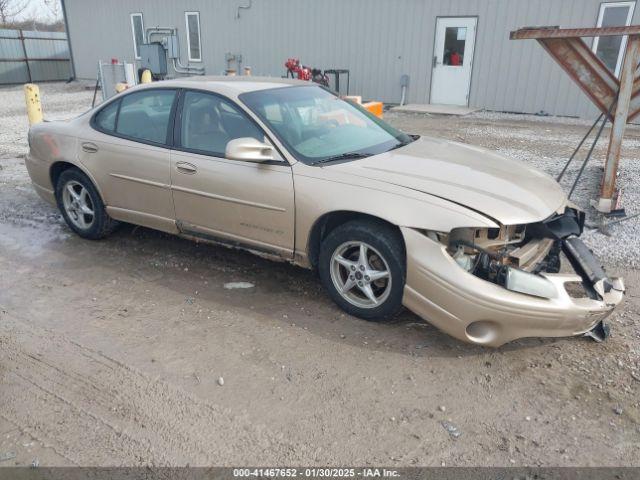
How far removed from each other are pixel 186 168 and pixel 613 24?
12718 millimetres

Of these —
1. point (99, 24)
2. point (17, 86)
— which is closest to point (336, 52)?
point (99, 24)

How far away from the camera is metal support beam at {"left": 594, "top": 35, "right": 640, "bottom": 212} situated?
5297 mm

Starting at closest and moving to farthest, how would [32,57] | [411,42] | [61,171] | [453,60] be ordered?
[61,171] < [453,60] < [411,42] < [32,57]

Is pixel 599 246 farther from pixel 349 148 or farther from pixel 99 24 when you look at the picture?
pixel 99 24

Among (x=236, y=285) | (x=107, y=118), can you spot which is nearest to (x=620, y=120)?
(x=236, y=285)

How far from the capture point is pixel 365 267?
3547mm

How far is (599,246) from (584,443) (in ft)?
9.61

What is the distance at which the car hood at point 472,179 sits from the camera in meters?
3.23

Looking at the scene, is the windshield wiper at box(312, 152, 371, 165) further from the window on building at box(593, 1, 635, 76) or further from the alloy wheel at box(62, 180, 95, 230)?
the window on building at box(593, 1, 635, 76)

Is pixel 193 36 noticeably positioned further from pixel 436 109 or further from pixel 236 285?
pixel 236 285

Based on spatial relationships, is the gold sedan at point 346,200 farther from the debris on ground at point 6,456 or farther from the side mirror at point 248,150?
the debris on ground at point 6,456

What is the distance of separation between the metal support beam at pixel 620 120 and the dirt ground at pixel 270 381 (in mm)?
1577

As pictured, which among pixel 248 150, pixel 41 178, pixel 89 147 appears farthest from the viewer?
pixel 41 178

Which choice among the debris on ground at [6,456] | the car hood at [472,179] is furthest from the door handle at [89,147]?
the debris on ground at [6,456]
